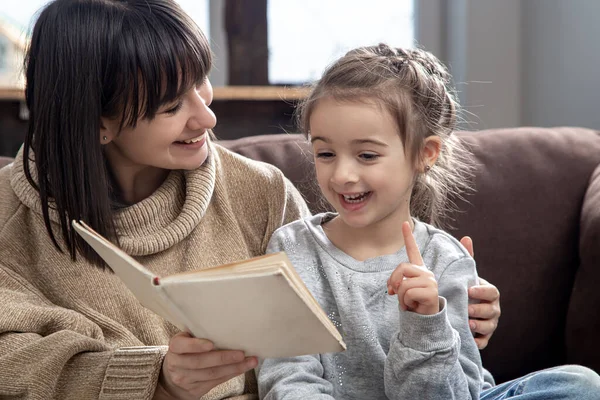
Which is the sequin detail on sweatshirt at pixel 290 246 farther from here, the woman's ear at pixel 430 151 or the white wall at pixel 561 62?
the white wall at pixel 561 62

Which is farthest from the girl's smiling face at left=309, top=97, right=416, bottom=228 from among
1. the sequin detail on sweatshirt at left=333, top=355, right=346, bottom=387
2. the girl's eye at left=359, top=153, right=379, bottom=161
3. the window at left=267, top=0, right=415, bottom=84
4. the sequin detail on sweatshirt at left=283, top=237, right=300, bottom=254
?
the window at left=267, top=0, right=415, bottom=84

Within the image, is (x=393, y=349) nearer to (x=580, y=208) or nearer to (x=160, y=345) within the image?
(x=160, y=345)

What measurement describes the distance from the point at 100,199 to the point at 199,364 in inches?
15.5

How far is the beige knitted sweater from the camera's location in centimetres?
127

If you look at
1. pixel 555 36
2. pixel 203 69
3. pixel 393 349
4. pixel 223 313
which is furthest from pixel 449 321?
pixel 555 36

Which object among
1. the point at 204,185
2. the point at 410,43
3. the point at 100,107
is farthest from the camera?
the point at 410,43

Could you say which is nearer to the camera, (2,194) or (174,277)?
(174,277)

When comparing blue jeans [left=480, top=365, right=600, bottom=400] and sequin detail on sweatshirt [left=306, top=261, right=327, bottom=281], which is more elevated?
sequin detail on sweatshirt [left=306, top=261, right=327, bottom=281]

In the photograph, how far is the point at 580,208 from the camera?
6.10ft

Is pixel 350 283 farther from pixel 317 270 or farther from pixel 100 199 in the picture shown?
pixel 100 199

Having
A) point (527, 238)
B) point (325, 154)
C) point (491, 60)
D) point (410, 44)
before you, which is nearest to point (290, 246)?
point (325, 154)

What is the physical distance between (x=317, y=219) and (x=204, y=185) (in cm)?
20

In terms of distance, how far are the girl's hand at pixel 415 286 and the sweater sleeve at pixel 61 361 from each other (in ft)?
1.23

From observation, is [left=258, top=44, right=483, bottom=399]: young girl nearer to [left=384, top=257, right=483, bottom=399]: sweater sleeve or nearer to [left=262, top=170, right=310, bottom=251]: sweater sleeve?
[left=384, top=257, right=483, bottom=399]: sweater sleeve
